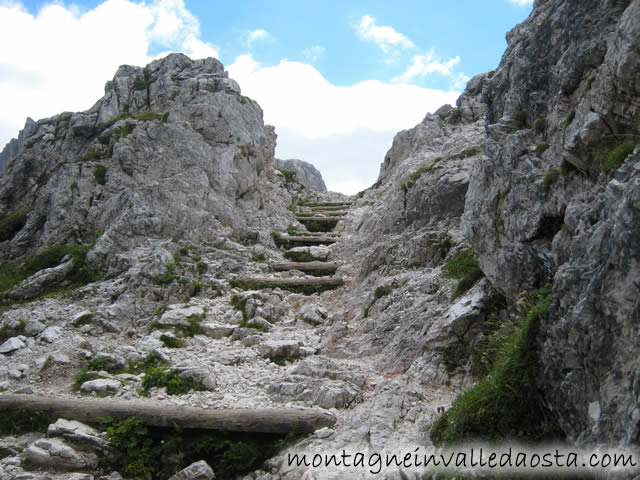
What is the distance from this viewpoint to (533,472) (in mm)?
5566

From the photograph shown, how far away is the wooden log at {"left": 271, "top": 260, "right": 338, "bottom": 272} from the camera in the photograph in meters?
20.5

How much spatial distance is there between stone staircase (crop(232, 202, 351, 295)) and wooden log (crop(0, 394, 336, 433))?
8672 millimetres

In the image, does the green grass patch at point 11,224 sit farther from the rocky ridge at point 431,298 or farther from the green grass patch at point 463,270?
the green grass patch at point 463,270

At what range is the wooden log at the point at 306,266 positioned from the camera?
2050cm

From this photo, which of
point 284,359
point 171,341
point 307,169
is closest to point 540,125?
point 284,359

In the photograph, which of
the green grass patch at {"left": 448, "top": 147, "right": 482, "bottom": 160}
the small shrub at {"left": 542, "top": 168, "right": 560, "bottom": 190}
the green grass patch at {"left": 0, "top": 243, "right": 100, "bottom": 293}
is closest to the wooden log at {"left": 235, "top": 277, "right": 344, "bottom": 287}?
the green grass patch at {"left": 0, "top": 243, "right": 100, "bottom": 293}

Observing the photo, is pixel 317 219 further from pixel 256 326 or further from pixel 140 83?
pixel 256 326

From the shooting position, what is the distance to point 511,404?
644 cm

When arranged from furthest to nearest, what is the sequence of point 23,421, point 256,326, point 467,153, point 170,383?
1. point 467,153
2. point 256,326
3. point 170,383
4. point 23,421

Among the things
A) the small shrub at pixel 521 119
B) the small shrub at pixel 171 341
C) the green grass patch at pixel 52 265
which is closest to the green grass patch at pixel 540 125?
the small shrub at pixel 521 119

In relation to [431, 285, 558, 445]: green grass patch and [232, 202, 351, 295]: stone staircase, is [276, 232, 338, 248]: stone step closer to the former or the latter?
[232, 202, 351, 295]: stone staircase

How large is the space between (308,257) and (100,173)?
11.2 metres

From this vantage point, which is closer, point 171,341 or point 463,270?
point 463,270

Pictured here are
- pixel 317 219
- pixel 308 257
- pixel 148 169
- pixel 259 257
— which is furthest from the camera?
pixel 317 219
